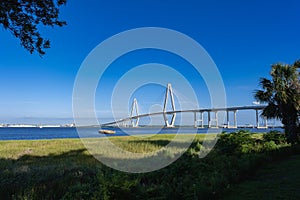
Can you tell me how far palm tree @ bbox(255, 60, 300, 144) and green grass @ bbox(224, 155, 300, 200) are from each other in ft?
16.3

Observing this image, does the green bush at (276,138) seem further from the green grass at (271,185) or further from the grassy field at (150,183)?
the green grass at (271,185)

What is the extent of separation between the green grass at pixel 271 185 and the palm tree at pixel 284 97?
4.97 m

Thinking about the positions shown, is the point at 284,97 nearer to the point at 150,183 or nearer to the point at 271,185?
the point at 271,185

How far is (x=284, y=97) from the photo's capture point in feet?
35.2

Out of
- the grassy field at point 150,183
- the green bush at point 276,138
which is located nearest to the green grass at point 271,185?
the grassy field at point 150,183

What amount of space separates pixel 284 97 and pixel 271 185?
7179 millimetres

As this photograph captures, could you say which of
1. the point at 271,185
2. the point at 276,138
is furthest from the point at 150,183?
the point at 276,138

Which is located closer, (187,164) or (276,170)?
(276,170)

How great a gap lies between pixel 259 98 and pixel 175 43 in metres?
5.20

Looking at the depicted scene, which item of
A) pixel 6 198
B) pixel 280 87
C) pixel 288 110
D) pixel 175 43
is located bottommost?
pixel 6 198

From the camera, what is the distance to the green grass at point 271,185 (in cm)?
426

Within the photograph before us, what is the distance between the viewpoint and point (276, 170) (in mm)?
6207

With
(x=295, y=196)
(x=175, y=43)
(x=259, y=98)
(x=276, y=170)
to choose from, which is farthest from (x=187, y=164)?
(x=259, y=98)

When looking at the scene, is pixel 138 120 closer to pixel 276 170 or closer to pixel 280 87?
pixel 280 87
